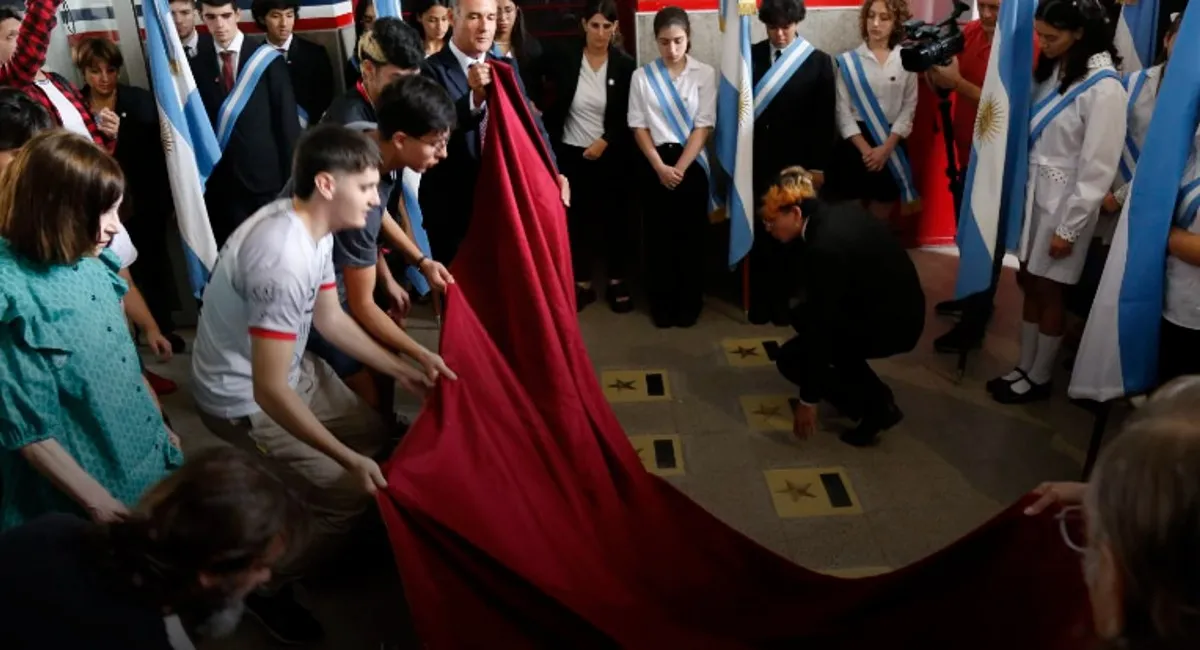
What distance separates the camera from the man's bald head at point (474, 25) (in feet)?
11.5

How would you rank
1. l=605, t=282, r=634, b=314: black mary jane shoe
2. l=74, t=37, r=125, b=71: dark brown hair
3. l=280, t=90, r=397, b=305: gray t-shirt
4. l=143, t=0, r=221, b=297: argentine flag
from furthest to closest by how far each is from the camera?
l=605, t=282, r=634, b=314: black mary jane shoe → l=74, t=37, r=125, b=71: dark brown hair → l=143, t=0, r=221, b=297: argentine flag → l=280, t=90, r=397, b=305: gray t-shirt

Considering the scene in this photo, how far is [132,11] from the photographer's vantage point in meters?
4.23

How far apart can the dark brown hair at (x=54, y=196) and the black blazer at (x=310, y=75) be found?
2558 millimetres

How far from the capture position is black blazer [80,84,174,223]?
13.4 ft

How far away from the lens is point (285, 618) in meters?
2.50

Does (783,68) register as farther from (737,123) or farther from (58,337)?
(58,337)

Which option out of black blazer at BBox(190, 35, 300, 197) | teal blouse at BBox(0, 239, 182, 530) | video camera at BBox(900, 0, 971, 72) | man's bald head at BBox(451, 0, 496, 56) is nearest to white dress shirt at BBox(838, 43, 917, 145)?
video camera at BBox(900, 0, 971, 72)

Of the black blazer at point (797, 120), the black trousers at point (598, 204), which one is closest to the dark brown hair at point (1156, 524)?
the black blazer at point (797, 120)

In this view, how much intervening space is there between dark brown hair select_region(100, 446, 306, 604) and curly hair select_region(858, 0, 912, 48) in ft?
12.4

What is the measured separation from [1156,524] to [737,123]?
3.34m

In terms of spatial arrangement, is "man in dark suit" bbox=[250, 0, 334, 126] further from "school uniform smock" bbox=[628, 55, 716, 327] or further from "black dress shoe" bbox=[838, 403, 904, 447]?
"black dress shoe" bbox=[838, 403, 904, 447]

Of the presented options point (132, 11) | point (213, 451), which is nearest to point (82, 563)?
point (213, 451)

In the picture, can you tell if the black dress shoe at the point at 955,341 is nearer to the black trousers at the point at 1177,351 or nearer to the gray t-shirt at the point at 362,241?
the black trousers at the point at 1177,351

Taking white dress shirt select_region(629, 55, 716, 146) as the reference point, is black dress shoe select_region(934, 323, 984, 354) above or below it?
below
